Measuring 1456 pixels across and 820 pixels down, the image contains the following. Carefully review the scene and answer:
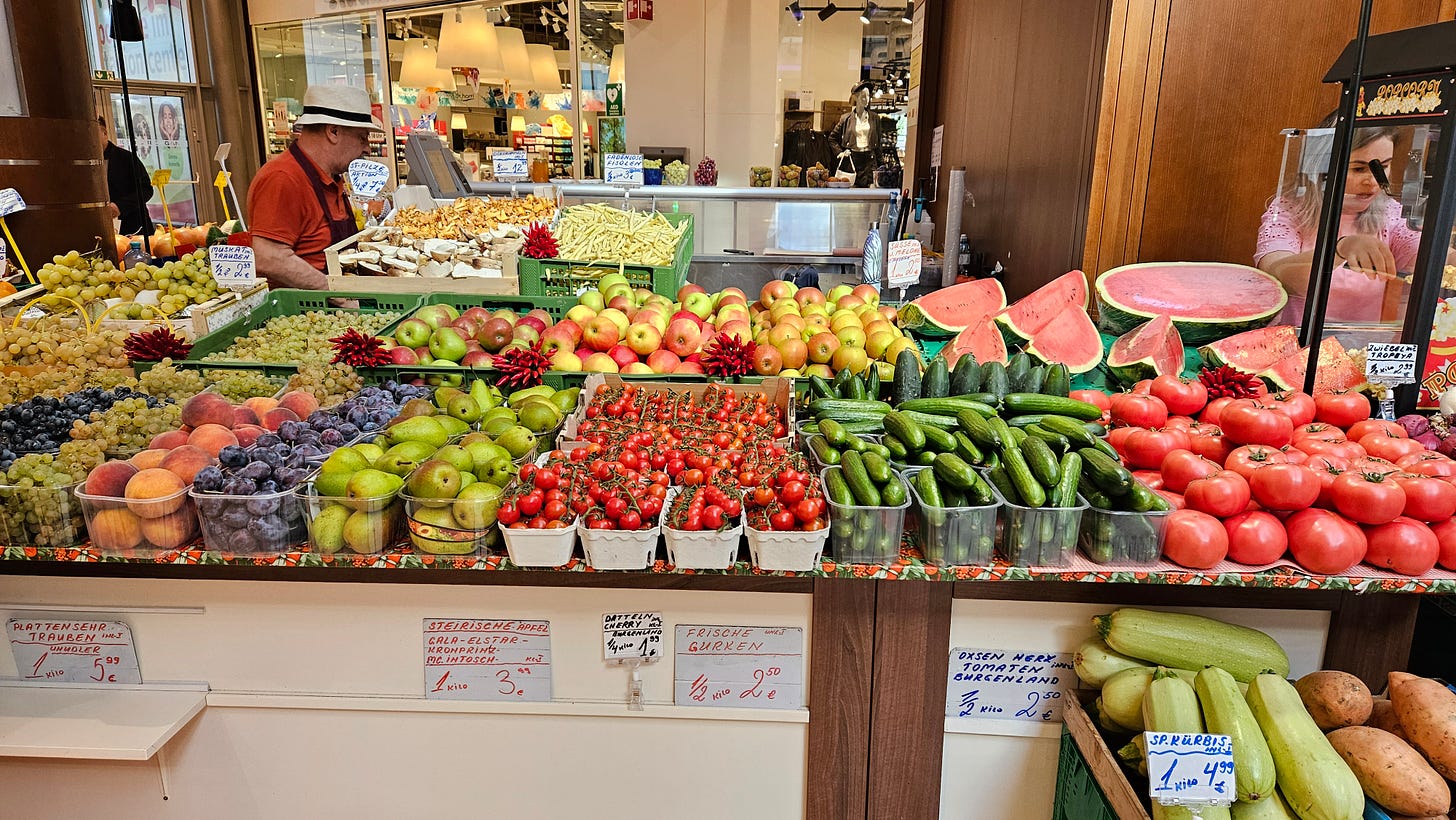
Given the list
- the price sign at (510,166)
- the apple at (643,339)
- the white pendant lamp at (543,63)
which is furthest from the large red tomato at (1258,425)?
the white pendant lamp at (543,63)

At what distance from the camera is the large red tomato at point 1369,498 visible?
5.24 ft

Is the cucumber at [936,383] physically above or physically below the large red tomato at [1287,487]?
above

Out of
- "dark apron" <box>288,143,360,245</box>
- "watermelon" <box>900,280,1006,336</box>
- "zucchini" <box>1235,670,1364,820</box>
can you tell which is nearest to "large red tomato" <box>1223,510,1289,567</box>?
"zucchini" <box>1235,670,1364,820</box>

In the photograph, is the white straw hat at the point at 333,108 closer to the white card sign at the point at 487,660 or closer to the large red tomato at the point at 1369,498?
the white card sign at the point at 487,660

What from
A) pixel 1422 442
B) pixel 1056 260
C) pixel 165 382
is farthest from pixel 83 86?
pixel 1422 442

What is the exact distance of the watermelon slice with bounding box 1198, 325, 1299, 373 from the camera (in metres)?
2.49

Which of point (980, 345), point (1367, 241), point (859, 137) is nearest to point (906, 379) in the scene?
point (980, 345)

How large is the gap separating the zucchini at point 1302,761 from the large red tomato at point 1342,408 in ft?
2.56

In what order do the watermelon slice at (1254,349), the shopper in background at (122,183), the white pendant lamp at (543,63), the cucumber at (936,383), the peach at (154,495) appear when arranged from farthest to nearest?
1. the white pendant lamp at (543,63)
2. the shopper in background at (122,183)
3. the watermelon slice at (1254,349)
4. the cucumber at (936,383)
5. the peach at (154,495)

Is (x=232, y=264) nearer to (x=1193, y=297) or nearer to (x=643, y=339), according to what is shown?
(x=643, y=339)

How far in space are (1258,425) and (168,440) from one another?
2431 mm

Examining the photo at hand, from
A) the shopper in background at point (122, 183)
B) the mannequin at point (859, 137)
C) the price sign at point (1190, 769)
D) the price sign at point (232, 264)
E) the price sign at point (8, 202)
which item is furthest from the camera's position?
the mannequin at point (859, 137)

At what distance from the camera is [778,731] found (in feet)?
6.27

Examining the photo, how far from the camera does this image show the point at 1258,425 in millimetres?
1861
